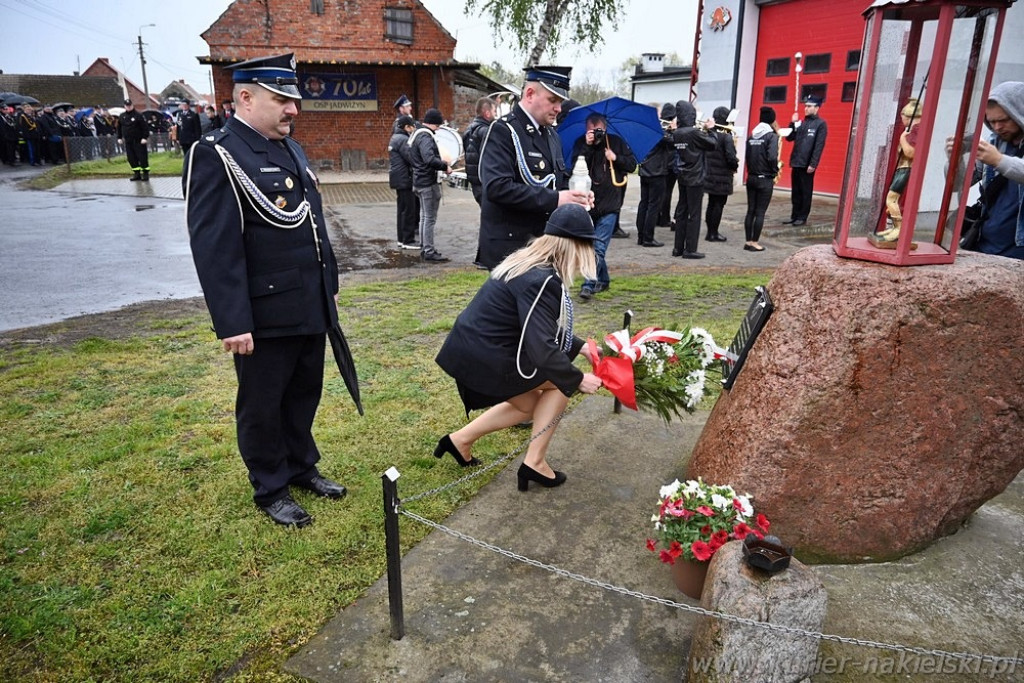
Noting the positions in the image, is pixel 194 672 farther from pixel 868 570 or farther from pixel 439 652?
pixel 868 570

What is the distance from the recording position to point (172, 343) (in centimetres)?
645

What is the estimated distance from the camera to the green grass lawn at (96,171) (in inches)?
845

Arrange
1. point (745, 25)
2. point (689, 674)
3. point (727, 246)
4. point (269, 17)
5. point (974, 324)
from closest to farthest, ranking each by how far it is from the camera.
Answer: point (689, 674)
point (974, 324)
point (727, 246)
point (745, 25)
point (269, 17)

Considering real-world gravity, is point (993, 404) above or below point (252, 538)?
above

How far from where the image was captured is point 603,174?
8.14 m

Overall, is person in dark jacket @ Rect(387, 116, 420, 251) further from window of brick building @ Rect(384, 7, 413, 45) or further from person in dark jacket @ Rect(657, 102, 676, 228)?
window of brick building @ Rect(384, 7, 413, 45)

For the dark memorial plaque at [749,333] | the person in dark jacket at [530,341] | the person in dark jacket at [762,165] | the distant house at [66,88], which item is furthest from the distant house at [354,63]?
the distant house at [66,88]

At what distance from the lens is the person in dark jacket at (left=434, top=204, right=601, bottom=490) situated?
350 cm

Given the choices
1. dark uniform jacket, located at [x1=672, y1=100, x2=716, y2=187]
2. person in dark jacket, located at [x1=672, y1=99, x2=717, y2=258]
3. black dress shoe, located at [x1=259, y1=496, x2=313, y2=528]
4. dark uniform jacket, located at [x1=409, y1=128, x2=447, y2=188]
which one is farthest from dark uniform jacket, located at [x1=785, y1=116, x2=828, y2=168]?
black dress shoe, located at [x1=259, y1=496, x2=313, y2=528]

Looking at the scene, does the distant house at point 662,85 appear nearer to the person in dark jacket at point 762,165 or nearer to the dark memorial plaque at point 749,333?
the person in dark jacket at point 762,165

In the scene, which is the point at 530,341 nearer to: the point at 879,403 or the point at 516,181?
the point at 879,403

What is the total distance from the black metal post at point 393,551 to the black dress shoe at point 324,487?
3.90ft

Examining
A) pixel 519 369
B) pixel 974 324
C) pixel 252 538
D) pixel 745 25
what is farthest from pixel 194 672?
pixel 745 25

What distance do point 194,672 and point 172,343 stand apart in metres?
4.40
